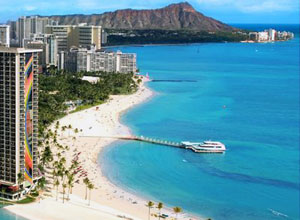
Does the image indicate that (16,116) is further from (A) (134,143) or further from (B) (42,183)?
(A) (134,143)

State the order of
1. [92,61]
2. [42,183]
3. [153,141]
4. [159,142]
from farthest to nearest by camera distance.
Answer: [92,61] < [153,141] < [159,142] < [42,183]

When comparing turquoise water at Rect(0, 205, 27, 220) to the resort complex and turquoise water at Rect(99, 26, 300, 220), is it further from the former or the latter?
turquoise water at Rect(99, 26, 300, 220)

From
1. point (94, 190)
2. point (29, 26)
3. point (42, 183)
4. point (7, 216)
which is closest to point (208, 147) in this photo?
point (94, 190)

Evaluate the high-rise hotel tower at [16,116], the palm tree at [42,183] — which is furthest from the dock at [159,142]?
the high-rise hotel tower at [16,116]

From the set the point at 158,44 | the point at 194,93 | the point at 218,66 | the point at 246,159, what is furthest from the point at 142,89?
the point at 158,44

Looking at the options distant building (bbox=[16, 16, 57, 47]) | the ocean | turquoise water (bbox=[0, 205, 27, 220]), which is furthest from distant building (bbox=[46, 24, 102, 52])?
turquoise water (bbox=[0, 205, 27, 220])

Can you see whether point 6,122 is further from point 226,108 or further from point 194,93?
point 194,93
